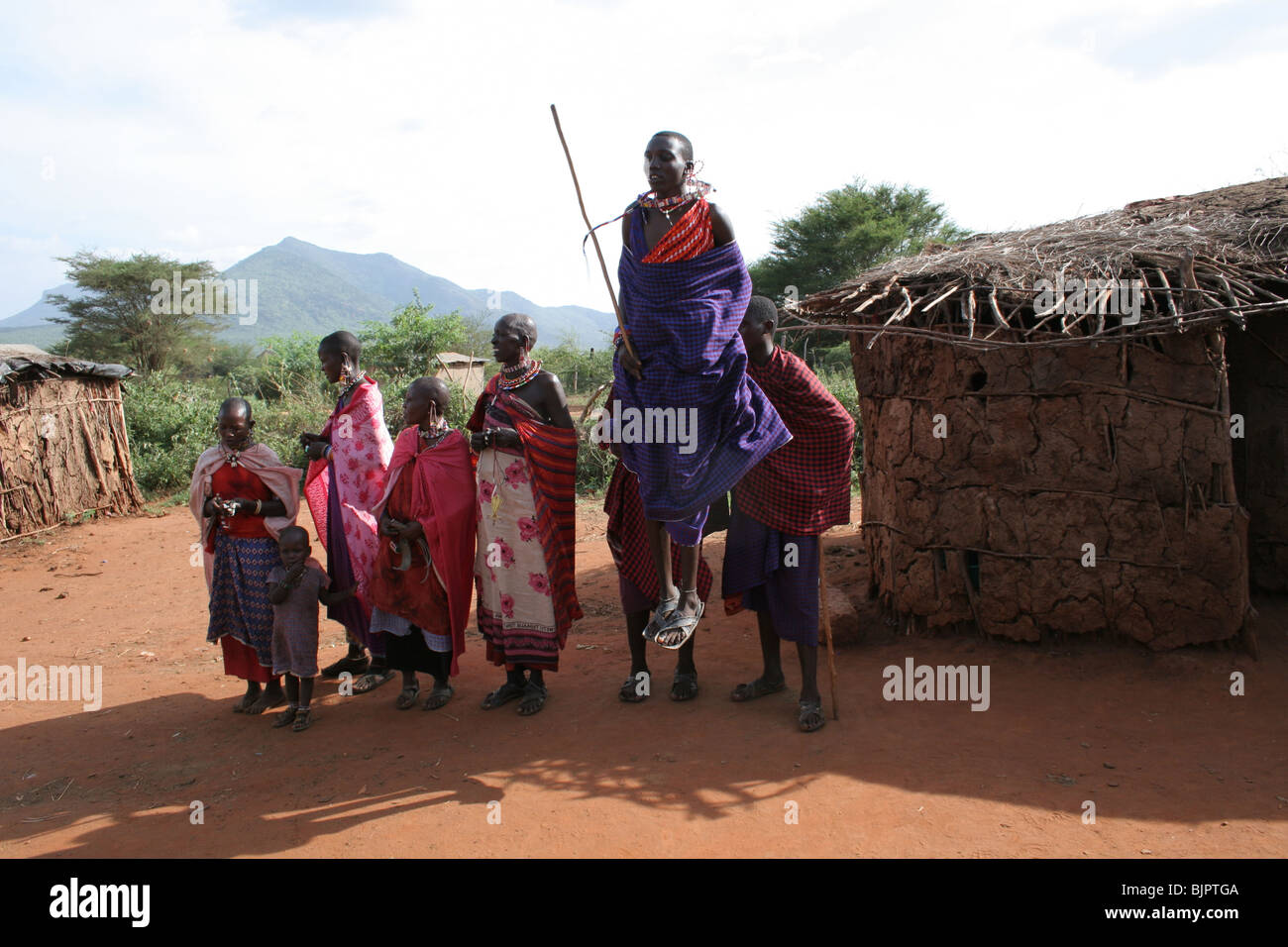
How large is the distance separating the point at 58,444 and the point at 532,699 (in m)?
9.79

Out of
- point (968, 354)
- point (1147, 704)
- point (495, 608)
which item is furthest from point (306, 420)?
point (1147, 704)

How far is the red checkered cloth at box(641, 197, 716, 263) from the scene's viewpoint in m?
3.54

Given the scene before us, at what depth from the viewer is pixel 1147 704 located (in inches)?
173

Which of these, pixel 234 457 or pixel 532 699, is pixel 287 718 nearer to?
pixel 532 699

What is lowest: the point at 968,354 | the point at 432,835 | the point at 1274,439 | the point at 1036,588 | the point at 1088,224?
the point at 432,835

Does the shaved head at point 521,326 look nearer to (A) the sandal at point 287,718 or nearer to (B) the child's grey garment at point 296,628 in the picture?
(B) the child's grey garment at point 296,628

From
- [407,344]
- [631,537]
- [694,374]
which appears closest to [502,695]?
[631,537]

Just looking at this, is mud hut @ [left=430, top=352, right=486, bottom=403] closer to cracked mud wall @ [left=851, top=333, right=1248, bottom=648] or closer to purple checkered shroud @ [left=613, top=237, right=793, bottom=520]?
cracked mud wall @ [left=851, top=333, right=1248, bottom=648]

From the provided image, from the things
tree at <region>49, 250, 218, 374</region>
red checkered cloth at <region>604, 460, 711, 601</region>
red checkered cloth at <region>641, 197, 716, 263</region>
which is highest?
tree at <region>49, 250, 218, 374</region>

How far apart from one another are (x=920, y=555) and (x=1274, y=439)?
8.18 feet

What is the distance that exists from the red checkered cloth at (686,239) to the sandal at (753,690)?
245cm

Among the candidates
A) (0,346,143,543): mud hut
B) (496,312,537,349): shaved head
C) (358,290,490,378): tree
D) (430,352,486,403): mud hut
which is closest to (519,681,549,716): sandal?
(496,312,537,349): shaved head

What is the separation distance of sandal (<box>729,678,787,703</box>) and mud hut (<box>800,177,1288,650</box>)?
1.40 meters

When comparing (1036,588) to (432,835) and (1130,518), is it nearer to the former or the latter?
(1130,518)
